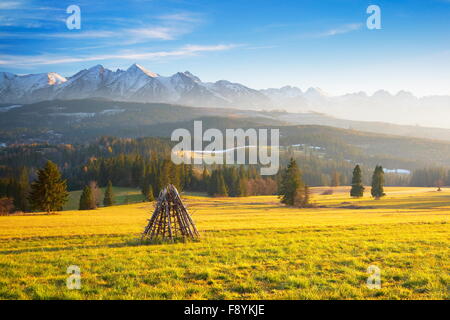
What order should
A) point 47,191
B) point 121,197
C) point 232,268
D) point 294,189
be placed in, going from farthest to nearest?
point 121,197
point 294,189
point 47,191
point 232,268

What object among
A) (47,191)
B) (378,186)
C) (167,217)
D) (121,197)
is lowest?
(121,197)

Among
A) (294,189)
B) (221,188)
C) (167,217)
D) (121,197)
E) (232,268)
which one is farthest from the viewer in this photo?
(221,188)

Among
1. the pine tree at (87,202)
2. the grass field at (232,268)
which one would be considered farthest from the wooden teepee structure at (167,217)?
the pine tree at (87,202)

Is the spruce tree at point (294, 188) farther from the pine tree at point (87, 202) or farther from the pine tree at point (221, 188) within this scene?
the pine tree at point (87, 202)

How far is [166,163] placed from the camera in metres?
103

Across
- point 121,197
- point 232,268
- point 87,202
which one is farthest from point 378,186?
point 232,268

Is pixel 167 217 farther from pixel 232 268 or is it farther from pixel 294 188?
pixel 294 188

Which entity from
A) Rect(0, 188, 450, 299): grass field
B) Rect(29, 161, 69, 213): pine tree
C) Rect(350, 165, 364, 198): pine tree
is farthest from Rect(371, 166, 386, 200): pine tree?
Rect(29, 161, 69, 213): pine tree

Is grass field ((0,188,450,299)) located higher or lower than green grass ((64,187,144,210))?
higher

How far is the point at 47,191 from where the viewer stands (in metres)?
60.2

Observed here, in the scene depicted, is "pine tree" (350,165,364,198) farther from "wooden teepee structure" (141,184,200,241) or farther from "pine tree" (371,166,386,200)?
"wooden teepee structure" (141,184,200,241)

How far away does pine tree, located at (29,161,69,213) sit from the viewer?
5991cm
